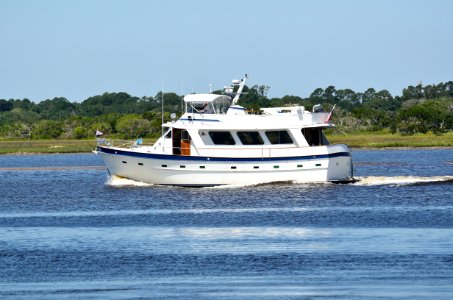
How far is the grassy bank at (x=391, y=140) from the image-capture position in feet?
330

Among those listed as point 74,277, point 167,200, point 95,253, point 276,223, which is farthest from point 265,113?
point 74,277

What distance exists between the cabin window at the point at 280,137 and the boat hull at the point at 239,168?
1419mm

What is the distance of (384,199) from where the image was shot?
152 feet

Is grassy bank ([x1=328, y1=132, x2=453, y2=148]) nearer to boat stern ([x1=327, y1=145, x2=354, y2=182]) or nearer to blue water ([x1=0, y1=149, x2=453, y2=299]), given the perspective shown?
blue water ([x1=0, y1=149, x2=453, y2=299])

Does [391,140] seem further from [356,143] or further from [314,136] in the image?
[314,136]

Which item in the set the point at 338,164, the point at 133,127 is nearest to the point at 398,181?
the point at 338,164

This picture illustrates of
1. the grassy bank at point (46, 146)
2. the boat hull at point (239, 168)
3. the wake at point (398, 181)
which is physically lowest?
the wake at point (398, 181)

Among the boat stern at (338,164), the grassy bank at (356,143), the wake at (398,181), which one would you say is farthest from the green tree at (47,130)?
the boat stern at (338,164)

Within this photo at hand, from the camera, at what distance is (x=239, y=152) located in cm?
5122

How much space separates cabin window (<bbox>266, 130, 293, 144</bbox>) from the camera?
52.0 meters

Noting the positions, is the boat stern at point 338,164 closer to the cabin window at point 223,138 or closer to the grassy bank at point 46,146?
the cabin window at point 223,138

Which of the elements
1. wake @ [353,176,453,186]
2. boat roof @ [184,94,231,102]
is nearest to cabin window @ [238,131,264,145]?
boat roof @ [184,94,231,102]

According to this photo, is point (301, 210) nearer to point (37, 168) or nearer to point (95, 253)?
point (95, 253)

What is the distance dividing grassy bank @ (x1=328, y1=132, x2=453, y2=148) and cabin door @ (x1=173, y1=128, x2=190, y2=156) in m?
50.8
